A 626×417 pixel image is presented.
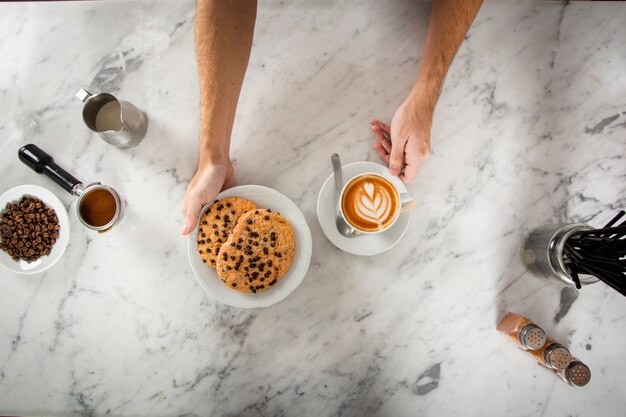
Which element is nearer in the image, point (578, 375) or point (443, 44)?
point (578, 375)

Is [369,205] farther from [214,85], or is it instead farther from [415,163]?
[214,85]

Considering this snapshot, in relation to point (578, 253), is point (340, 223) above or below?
above

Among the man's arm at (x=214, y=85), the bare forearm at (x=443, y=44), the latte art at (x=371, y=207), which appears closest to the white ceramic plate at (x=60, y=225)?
the man's arm at (x=214, y=85)

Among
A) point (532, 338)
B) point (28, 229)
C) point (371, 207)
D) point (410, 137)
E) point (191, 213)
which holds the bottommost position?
point (532, 338)

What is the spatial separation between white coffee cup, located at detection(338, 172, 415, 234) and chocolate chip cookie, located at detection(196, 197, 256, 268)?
333 millimetres

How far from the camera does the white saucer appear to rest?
1280mm

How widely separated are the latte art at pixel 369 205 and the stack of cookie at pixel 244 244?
203mm

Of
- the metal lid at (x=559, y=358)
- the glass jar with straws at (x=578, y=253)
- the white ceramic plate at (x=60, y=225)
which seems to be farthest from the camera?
the white ceramic plate at (x=60, y=225)

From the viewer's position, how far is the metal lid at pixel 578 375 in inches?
46.8

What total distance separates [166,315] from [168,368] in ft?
0.57

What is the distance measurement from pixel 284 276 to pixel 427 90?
0.76 m

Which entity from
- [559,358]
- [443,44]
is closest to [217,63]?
[443,44]

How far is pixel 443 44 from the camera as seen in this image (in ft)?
4.25

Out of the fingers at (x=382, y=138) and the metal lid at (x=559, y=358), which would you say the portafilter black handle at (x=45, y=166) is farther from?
the metal lid at (x=559, y=358)
